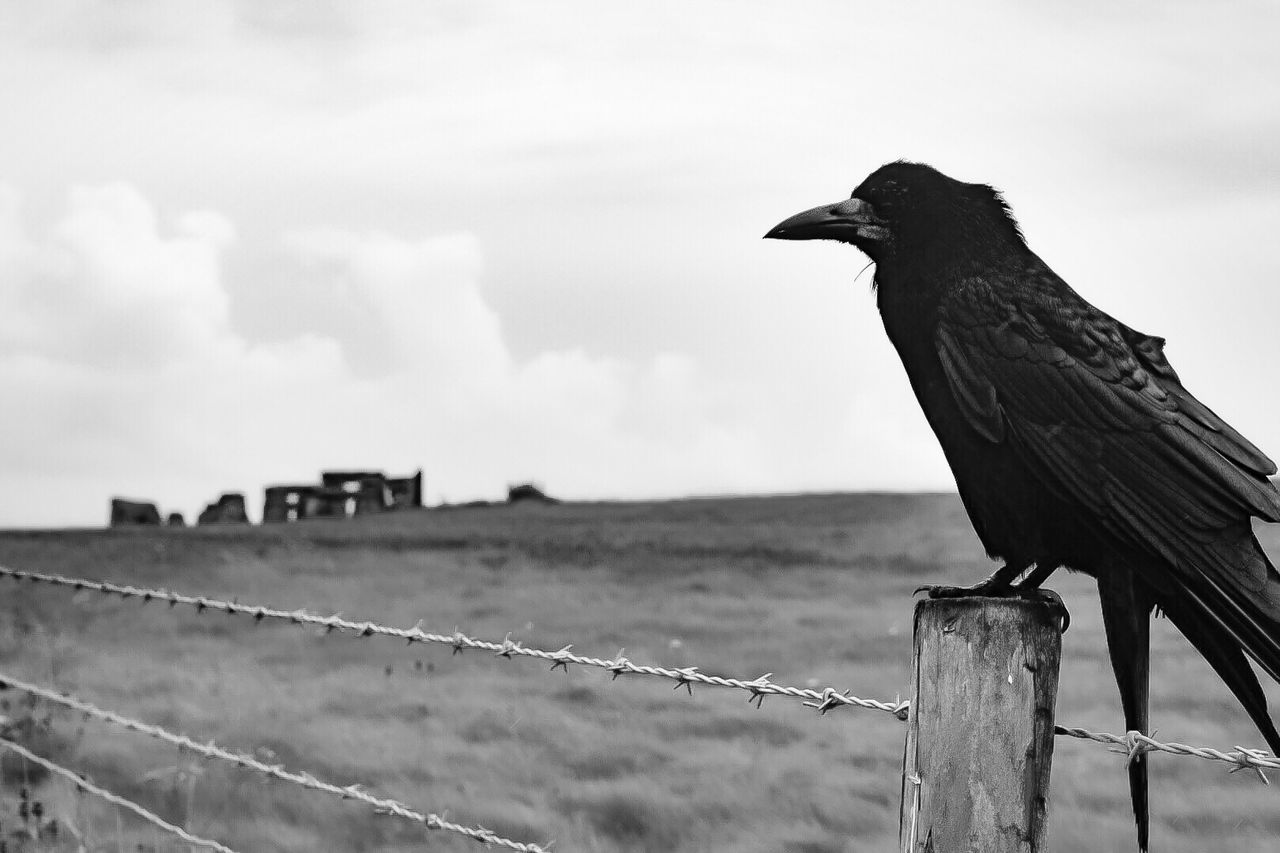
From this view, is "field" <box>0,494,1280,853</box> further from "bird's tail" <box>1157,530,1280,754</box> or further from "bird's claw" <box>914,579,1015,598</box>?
"bird's tail" <box>1157,530,1280,754</box>

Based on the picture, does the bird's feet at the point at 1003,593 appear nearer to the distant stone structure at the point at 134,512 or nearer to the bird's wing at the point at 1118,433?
the bird's wing at the point at 1118,433

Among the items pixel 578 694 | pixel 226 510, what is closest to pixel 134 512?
pixel 226 510

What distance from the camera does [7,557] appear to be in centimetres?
1423

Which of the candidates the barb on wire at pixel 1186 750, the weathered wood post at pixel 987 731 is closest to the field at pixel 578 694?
the weathered wood post at pixel 987 731

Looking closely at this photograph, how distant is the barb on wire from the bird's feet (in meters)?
0.21

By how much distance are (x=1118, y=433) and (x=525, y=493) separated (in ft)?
46.2

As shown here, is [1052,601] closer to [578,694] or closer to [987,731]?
[987,731]

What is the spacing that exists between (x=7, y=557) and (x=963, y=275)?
13.1m

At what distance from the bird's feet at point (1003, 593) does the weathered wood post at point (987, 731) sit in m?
0.07

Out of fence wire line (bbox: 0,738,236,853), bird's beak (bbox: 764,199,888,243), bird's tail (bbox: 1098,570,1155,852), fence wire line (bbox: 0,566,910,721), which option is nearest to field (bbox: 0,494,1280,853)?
fence wire line (bbox: 0,738,236,853)

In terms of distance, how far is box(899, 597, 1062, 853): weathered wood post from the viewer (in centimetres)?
242

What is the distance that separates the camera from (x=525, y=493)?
16.9 metres

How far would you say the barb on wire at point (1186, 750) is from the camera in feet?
7.28

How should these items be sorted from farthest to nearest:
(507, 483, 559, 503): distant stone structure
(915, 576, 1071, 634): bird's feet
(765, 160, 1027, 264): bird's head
Result: (507, 483, 559, 503): distant stone structure
(765, 160, 1027, 264): bird's head
(915, 576, 1071, 634): bird's feet
